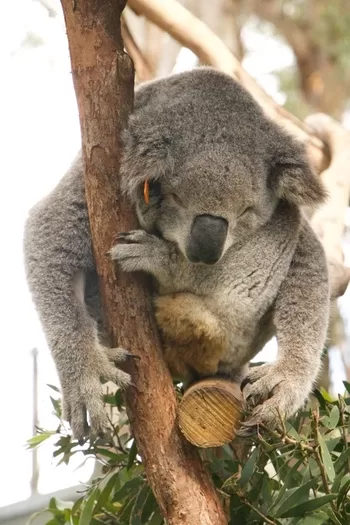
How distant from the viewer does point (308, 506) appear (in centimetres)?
194

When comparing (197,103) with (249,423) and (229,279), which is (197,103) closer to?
(229,279)

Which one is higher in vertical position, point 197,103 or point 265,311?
point 197,103

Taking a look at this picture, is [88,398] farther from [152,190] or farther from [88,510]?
[152,190]

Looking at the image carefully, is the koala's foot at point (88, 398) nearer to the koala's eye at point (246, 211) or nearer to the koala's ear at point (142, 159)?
the koala's ear at point (142, 159)

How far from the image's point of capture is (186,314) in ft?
7.38

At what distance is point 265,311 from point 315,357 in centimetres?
22

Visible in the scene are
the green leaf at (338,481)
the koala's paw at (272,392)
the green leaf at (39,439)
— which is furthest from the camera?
the green leaf at (39,439)

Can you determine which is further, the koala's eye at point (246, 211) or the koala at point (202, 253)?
the koala's eye at point (246, 211)

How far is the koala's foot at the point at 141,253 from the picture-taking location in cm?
206

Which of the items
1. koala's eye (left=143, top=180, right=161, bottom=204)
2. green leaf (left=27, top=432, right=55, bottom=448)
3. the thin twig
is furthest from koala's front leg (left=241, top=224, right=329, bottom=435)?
the thin twig

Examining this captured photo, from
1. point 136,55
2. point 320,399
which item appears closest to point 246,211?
point 320,399

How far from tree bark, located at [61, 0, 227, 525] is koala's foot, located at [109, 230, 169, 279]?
0.11 ft

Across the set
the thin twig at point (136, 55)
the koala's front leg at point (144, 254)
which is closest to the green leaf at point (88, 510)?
the koala's front leg at point (144, 254)

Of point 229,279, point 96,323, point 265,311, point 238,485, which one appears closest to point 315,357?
point 265,311
